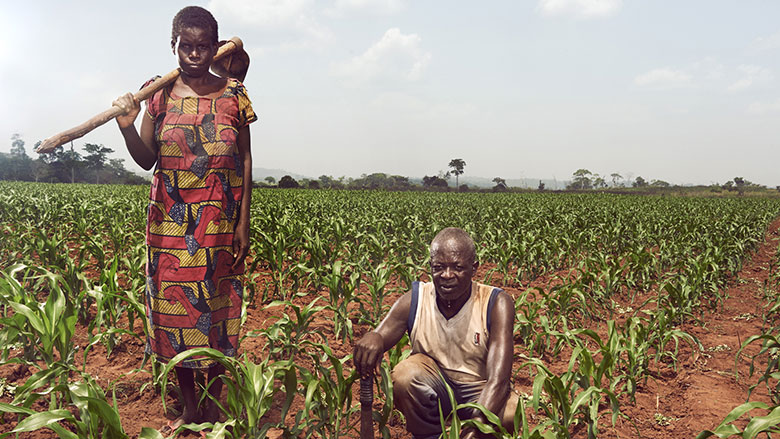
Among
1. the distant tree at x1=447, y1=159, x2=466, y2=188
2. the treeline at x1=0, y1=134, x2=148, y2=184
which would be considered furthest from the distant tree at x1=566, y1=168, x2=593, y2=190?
the treeline at x1=0, y1=134, x2=148, y2=184

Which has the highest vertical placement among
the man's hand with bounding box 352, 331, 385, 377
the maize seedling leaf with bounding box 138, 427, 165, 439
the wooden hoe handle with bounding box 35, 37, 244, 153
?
the wooden hoe handle with bounding box 35, 37, 244, 153

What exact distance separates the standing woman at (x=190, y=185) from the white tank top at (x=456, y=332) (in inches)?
39.0

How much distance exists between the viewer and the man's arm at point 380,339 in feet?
6.28

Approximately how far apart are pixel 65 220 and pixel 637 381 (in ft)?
33.8

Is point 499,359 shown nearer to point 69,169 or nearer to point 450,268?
point 450,268

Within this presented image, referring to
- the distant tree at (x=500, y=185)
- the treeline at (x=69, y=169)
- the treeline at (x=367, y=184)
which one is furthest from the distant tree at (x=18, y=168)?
the distant tree at (x=500, y=185)

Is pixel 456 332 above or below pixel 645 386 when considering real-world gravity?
above

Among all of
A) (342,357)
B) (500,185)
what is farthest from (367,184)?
(342,357)

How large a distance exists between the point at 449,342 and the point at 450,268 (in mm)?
Answer: 423

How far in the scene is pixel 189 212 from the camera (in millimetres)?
2191

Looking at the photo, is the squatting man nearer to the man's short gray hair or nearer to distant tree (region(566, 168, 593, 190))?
the man's short gray hair

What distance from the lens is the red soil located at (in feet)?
8.86

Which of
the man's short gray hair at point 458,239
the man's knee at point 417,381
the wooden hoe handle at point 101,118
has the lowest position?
the man's knee at point 417,381

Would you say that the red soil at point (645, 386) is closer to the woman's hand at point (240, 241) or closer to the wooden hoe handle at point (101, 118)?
the woman's hand at point (240, 241)
